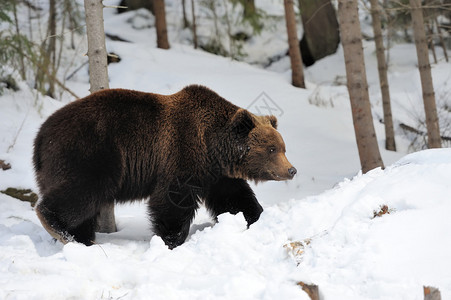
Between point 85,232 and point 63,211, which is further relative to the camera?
point 85,232

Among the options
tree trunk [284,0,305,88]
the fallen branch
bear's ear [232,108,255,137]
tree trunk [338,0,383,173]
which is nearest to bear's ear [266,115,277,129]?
bear's ear [232,108,255,137]

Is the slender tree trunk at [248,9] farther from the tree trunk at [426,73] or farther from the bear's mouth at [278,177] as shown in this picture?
the bear's mouth at [278,177]

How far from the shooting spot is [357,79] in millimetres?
6797

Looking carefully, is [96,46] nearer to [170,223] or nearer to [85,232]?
[85,232]

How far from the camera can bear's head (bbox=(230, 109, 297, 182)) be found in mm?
5074

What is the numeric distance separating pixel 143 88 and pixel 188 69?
144cm

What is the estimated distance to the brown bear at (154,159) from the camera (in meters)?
4.50

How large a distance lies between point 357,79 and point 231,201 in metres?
2.74

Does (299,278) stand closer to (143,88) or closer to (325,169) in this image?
(325,169)

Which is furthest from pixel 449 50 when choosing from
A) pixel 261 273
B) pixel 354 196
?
pixel 261 273

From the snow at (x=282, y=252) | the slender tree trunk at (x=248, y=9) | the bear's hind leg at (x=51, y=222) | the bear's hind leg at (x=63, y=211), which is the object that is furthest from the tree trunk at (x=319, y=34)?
the bear's hind leg at (x=51, y=222)

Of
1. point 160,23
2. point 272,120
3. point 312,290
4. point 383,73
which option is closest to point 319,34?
point 160,23

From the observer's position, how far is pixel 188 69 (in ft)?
40.7

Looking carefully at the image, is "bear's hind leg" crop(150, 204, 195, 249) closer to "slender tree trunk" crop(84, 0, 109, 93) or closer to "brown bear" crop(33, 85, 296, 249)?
"brown bear" crop(33, 85, 296, 249)
